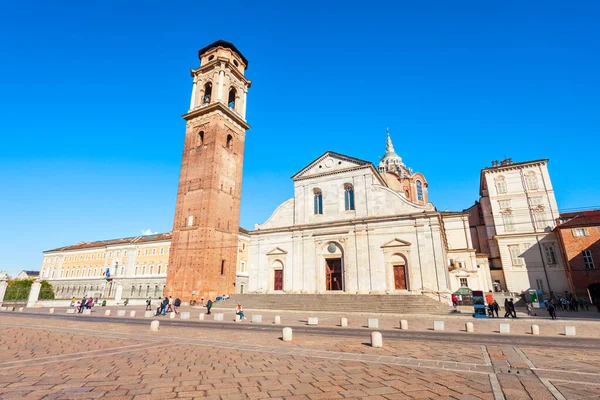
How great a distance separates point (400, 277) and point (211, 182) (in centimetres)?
2513

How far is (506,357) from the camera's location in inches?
313

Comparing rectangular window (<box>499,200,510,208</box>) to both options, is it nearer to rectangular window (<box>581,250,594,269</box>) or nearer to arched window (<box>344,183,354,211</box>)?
rectangular window (<box>581,250,594,269</box>)

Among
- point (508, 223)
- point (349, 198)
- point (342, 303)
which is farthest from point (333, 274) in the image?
point (508, 223)

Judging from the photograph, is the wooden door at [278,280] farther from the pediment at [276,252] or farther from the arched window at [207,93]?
the arched window at [207,93]

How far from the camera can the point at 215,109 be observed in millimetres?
39719

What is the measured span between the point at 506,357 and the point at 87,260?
231 ft

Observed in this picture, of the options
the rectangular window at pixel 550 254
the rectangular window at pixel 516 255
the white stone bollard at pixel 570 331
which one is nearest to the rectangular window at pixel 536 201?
the rectangular window at pixel 550 254

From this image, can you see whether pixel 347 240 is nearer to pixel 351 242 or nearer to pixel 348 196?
pixel 351 242

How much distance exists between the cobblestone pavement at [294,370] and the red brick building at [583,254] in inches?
955

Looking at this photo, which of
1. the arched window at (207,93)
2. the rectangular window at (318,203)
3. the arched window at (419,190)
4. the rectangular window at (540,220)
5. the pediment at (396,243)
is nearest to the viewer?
the pediment at (396,243)

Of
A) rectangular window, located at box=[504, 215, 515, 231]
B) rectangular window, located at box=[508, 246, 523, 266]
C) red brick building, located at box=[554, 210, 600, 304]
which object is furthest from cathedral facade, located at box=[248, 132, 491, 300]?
red brick building, located at box=[554, 210, 600, 304]

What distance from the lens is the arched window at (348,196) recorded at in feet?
99.1

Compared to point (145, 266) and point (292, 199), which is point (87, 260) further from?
point (292, 199)

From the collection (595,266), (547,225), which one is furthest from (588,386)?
(547,225)
